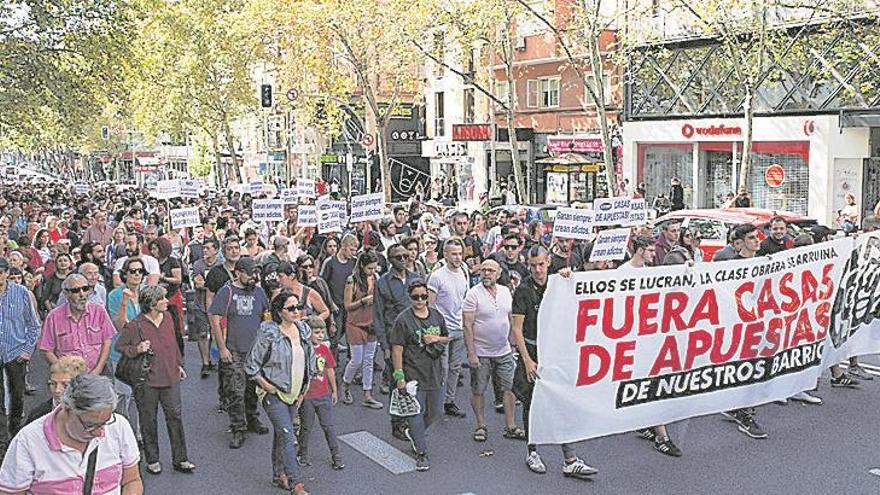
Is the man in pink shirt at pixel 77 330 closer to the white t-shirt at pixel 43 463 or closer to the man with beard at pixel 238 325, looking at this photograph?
the man with beard at pixel 238 325

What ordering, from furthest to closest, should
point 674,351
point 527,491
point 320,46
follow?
point 320,46, point 674,351, point 527,491

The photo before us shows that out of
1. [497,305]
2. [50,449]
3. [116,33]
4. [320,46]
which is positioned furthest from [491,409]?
[320,46]

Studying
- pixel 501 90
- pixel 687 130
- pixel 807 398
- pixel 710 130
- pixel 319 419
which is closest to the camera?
pixel 319 419

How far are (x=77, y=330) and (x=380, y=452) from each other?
268cm

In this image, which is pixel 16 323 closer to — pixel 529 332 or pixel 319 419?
pixel 319 419

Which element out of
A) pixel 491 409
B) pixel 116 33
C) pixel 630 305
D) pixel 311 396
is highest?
pixel 116 33

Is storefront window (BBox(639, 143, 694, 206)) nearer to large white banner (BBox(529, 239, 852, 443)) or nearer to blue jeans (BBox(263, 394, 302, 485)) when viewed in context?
large white banner (BBox(529, 239, 852, 443))

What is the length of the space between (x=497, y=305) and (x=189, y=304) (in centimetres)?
498

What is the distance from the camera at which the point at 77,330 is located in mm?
8047

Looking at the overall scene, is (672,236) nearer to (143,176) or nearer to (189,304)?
(189,304)

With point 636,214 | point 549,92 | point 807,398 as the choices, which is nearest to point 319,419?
point 807,398

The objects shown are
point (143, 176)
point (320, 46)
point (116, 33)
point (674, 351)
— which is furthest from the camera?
point (143, 176)

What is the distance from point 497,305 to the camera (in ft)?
29.6

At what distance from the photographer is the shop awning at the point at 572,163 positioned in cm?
3703
